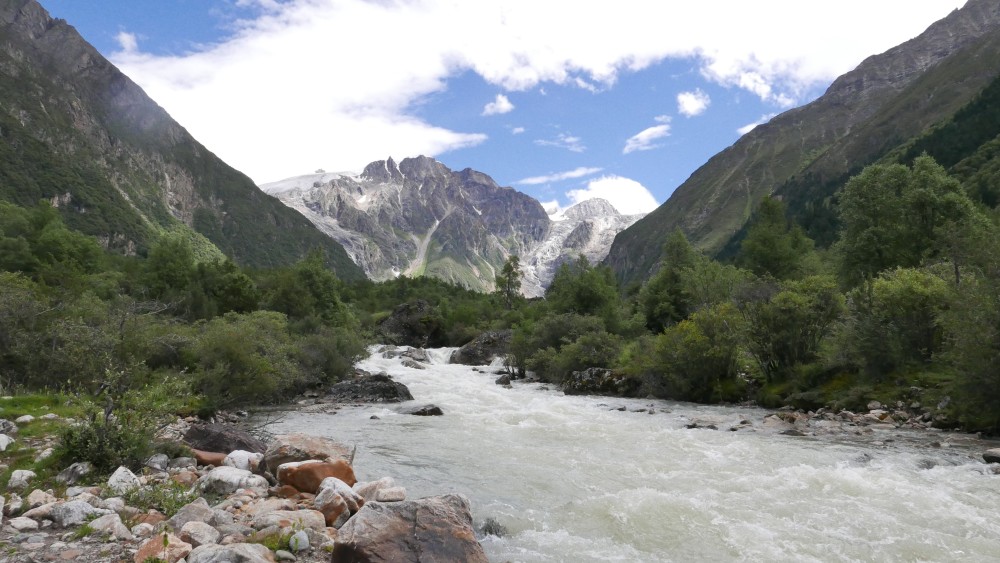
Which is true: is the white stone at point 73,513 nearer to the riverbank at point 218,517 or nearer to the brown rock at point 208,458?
the riverbank at point 218,517

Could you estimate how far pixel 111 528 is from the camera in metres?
8.13

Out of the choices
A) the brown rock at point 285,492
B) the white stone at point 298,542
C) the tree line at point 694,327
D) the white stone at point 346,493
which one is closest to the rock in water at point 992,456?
the tree line at point 694,327

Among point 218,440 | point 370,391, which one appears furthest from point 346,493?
point 370,391

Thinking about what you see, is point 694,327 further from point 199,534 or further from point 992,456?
point 199,534

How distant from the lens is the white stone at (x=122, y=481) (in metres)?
9.70

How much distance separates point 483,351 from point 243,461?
5129cm

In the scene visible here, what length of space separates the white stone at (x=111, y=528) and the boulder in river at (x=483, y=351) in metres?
54.5

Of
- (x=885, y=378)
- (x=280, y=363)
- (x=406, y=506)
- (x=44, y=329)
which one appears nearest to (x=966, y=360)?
(x=885, y=378)

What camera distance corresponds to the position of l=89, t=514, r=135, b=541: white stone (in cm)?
802

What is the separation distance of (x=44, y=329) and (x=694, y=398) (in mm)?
31599

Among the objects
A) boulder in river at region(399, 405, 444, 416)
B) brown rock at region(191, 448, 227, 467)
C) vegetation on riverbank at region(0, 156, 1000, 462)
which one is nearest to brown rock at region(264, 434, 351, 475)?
brown rock at region(191, 448, 227, 467)

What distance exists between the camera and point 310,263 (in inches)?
2741

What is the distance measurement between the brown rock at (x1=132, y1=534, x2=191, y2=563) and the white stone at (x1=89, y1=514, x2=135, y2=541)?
2.50ft

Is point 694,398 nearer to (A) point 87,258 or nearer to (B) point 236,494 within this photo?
(B) point 236,494
